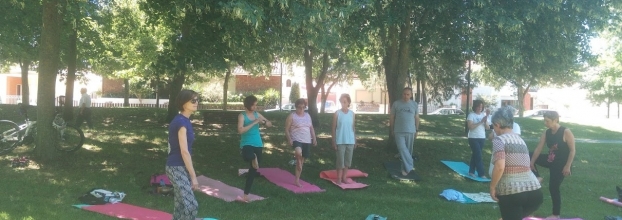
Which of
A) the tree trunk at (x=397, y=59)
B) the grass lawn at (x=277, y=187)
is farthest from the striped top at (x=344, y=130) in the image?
the tree trunk at (x=397, y=59)

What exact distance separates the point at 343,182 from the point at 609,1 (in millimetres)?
6463

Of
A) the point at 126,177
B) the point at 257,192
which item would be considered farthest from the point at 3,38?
the point at 257,192

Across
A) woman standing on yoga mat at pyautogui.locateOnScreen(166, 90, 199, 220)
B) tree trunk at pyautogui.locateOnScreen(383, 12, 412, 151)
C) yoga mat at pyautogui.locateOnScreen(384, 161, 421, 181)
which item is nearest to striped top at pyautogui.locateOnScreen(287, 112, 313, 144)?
yoga mat at pyautogui.locateOnScreen(384, 161, 421, 181)

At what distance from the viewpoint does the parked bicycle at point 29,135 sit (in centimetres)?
1107

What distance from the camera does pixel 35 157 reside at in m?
10.4

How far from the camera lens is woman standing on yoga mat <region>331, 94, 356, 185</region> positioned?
373 inches

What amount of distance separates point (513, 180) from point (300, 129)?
4.74m

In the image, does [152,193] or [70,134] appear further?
[70,134]

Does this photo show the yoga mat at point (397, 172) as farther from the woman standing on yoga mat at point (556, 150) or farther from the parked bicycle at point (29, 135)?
the parked bicycle at point (29, 135)

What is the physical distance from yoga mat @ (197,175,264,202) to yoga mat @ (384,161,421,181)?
11.5 ft

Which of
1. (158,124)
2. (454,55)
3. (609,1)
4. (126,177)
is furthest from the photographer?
(158,124)

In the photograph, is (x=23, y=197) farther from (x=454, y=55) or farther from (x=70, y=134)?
(x=454, y=55)

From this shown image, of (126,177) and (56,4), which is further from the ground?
(56,4)

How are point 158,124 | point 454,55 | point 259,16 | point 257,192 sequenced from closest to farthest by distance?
point 259,16 < point 257,192 < point 454,55 < point 158,124
